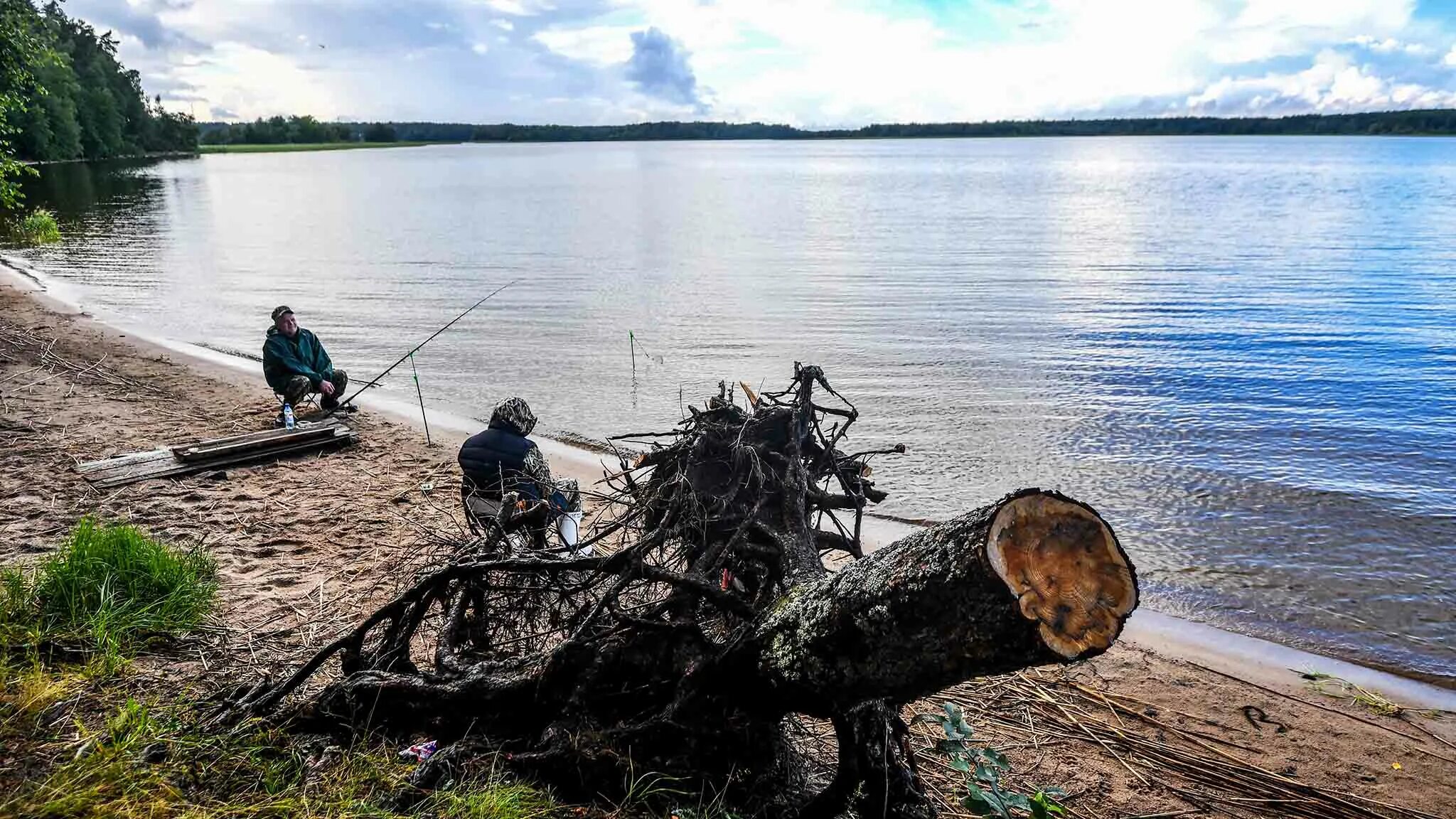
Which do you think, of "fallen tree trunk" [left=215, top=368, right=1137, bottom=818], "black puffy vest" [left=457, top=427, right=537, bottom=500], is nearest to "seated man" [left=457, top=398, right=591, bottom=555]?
"black puffy vest" [left=457, top=427, right=537, bottom=500]

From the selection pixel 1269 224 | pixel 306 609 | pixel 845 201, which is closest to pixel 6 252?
pixel 306 609

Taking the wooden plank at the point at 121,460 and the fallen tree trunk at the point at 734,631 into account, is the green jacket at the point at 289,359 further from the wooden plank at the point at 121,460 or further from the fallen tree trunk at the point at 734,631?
the fallen tree trunk at the point at 734,631

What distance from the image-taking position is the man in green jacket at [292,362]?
37.9 feet

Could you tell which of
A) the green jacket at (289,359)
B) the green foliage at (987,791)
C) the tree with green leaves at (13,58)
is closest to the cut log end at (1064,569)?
the green foliage at (987,791)

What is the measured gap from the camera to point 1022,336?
1917 centimetres

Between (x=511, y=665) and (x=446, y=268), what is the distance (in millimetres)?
29317

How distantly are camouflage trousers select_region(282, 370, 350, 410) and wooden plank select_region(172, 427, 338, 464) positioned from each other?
1.31 meters

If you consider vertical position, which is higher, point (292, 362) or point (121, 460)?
point (292, 362)

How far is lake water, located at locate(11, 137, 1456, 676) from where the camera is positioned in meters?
9.43

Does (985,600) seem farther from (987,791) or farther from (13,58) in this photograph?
(13,58)

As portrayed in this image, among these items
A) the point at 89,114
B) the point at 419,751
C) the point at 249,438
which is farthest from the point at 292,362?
the point at 89,114

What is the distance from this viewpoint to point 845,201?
60938mm

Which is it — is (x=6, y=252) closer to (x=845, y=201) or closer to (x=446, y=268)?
(x=446, y=268)

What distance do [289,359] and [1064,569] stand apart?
37.2ft
